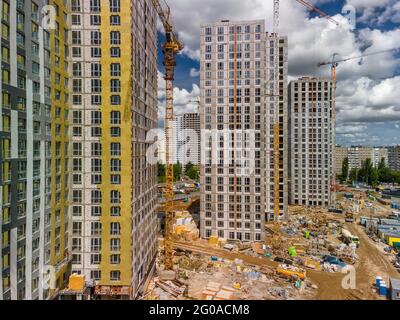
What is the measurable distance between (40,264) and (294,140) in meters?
85.5

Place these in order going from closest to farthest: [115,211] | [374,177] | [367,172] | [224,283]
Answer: [115,211], [224,283], [374,177], [367,172]

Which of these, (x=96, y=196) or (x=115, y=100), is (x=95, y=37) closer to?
(x=115, y=100)

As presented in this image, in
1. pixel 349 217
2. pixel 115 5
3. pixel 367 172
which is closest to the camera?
pixel 115 5

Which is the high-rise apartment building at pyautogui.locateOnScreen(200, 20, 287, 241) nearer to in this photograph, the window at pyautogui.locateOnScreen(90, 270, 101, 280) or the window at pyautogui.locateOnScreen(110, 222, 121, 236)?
the window at pyautogui.locateOnScreen(110, 222, 121, 236)

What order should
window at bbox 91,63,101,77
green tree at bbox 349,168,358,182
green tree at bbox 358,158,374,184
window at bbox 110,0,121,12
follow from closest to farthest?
window at bbox 110,0,121,12, window at bbox 91,63,101,77, green tree at bbox 358,158,374,184, green tree at bbox 349,168,358,182

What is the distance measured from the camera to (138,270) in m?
31.5

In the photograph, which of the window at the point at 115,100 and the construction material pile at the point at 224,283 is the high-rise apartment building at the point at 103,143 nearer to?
the window at the point at 115,100

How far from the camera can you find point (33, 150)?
22766 millimetres

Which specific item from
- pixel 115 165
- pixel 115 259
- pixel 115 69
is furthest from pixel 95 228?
pixel 115 69

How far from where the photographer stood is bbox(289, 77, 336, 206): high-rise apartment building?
86.3m

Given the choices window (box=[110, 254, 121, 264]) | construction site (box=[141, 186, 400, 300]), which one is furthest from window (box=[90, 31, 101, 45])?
construction site (box=[141, 186, 400, 300])

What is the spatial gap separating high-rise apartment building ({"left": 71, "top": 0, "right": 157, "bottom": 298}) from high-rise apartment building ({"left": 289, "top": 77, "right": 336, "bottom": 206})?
74.2 metres

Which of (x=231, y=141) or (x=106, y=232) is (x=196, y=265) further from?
(x=231, y=141)

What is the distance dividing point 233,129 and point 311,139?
49136 millimetres
